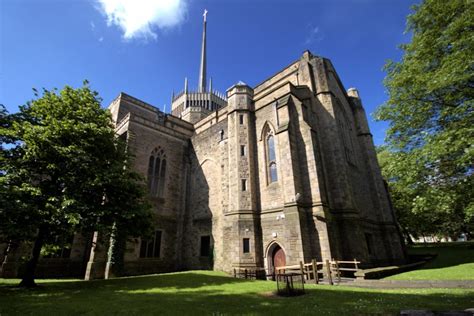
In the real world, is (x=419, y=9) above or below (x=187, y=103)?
below

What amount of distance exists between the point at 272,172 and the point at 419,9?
44.4ft

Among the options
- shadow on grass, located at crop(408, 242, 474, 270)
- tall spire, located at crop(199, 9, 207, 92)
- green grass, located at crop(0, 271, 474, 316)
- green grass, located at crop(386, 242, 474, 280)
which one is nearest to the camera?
green grass, located at crop(0, 271, 474, 316)

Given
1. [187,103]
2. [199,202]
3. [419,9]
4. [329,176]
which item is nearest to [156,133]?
[199,202]

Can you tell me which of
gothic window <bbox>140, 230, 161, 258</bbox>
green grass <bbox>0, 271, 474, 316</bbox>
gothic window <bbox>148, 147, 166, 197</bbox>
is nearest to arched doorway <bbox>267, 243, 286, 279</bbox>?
green grass <bbox>0, 271, 474, 316</bbox>

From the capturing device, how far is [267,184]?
61.3ft

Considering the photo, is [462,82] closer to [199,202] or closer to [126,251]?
[199,202]

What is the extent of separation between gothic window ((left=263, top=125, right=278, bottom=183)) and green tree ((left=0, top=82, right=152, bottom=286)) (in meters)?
9.45

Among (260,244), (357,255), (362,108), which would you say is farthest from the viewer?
(362,108)

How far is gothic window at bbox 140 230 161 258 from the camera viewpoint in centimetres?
2052

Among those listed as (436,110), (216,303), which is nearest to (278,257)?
(216,303)

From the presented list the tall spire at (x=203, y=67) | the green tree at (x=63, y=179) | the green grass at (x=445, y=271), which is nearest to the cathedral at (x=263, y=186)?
the green tree at (x=63, y=179)

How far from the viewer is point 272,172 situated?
62.3ft

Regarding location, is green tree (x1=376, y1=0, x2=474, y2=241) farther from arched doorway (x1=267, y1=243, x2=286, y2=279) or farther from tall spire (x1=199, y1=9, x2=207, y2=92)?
tall spire (x1=199, y1=9, x2=207, y2=92)

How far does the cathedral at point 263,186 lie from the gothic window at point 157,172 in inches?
4.0
